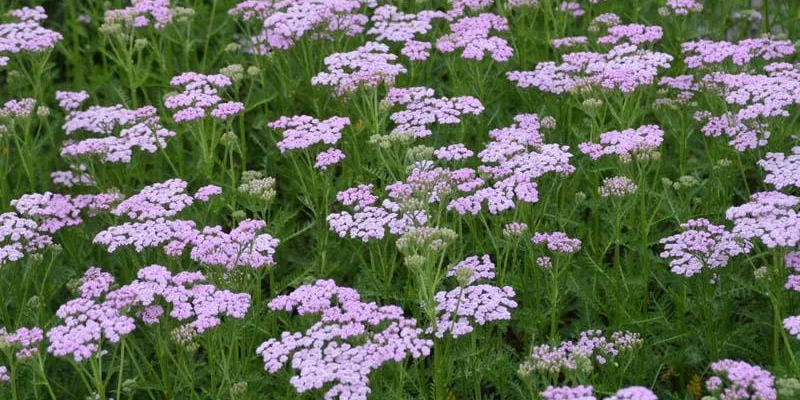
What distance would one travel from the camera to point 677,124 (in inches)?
297

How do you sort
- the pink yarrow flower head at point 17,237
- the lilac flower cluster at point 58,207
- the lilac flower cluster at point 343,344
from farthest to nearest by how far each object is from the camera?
the lilac flower cluster at point 58,207 < the pink yarrow flower head at point 17,237 < the lilac flower cluster at point 343,344

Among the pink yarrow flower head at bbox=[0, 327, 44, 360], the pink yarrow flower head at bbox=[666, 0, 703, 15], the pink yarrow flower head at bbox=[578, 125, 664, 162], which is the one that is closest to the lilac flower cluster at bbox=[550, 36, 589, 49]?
the pink yarrow flower head at bbox=[666, 0, 703, 15]

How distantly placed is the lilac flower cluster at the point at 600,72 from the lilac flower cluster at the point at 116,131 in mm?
2346

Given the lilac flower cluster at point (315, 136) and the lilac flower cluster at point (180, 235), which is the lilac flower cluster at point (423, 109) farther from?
the lilac flower cluster at point (180, 235)

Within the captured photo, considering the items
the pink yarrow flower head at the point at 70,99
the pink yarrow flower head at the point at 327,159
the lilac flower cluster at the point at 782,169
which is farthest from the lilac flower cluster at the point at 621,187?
the pink yarrow flower head at the point at 70,99

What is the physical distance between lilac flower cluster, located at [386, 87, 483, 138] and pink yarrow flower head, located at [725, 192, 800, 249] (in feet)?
6.13

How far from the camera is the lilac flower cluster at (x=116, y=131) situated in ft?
23.5

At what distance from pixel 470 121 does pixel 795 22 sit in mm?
3073

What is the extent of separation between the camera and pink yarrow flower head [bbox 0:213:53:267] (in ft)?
20.4

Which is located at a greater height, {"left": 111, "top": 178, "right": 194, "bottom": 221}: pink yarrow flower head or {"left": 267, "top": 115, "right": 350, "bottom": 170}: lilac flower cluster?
{"left": 267, "top": 115, "right": 350, "bottom": 170}: lilac flower cluster

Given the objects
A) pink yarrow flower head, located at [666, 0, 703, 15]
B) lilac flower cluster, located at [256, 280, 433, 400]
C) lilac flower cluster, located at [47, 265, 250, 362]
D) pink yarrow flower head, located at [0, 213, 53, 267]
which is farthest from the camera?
pink yarrow flower head, located at [666, 0, 703, 15]

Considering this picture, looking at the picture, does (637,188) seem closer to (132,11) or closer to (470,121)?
(470,121)

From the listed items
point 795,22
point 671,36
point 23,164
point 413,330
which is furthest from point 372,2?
point 413,330

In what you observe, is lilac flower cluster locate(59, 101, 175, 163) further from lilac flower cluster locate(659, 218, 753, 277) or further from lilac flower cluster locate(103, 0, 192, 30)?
lilac flower cluster locate(659, 218, 753, 277)
